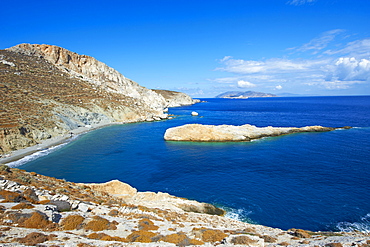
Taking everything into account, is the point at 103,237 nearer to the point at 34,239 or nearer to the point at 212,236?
the point at 34,239

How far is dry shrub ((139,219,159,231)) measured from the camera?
1372 cm

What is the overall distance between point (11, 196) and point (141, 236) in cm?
976

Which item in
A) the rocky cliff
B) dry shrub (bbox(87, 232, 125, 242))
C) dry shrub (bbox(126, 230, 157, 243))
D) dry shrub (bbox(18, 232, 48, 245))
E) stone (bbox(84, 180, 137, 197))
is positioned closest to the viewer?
dry shrub (bbox(18, 232, 48, 245))

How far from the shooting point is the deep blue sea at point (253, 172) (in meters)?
22.5

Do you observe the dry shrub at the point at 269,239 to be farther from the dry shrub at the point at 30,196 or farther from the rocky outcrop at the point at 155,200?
the dry shrub at the point at 30,196

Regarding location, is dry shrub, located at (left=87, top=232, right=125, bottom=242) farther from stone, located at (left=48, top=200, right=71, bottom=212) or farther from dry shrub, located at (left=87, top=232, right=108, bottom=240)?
stone, located at (left=48, top=200, right=71, bottom=212)

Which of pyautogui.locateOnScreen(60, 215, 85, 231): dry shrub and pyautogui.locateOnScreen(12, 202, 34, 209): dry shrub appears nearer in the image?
pyautogui.locateOnScreen(60, 215, 85, 231): dry shrub

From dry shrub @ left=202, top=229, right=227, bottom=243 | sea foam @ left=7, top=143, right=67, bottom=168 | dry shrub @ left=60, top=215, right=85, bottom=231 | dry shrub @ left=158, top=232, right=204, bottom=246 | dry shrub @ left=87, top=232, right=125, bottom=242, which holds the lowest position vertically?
sea foam @ left=7, top=143, right=67, bottom=168

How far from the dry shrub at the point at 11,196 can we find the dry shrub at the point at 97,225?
5.61m

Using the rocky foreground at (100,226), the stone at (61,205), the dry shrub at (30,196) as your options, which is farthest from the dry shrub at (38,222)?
the dry shrub at (30,196)

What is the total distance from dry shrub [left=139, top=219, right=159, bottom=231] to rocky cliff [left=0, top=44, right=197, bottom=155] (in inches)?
1667

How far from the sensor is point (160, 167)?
121ft

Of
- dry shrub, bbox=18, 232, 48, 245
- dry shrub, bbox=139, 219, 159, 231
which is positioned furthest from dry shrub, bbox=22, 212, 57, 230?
dry shrub, bbox=139, 219, 159, 231

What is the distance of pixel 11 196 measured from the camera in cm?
1420
